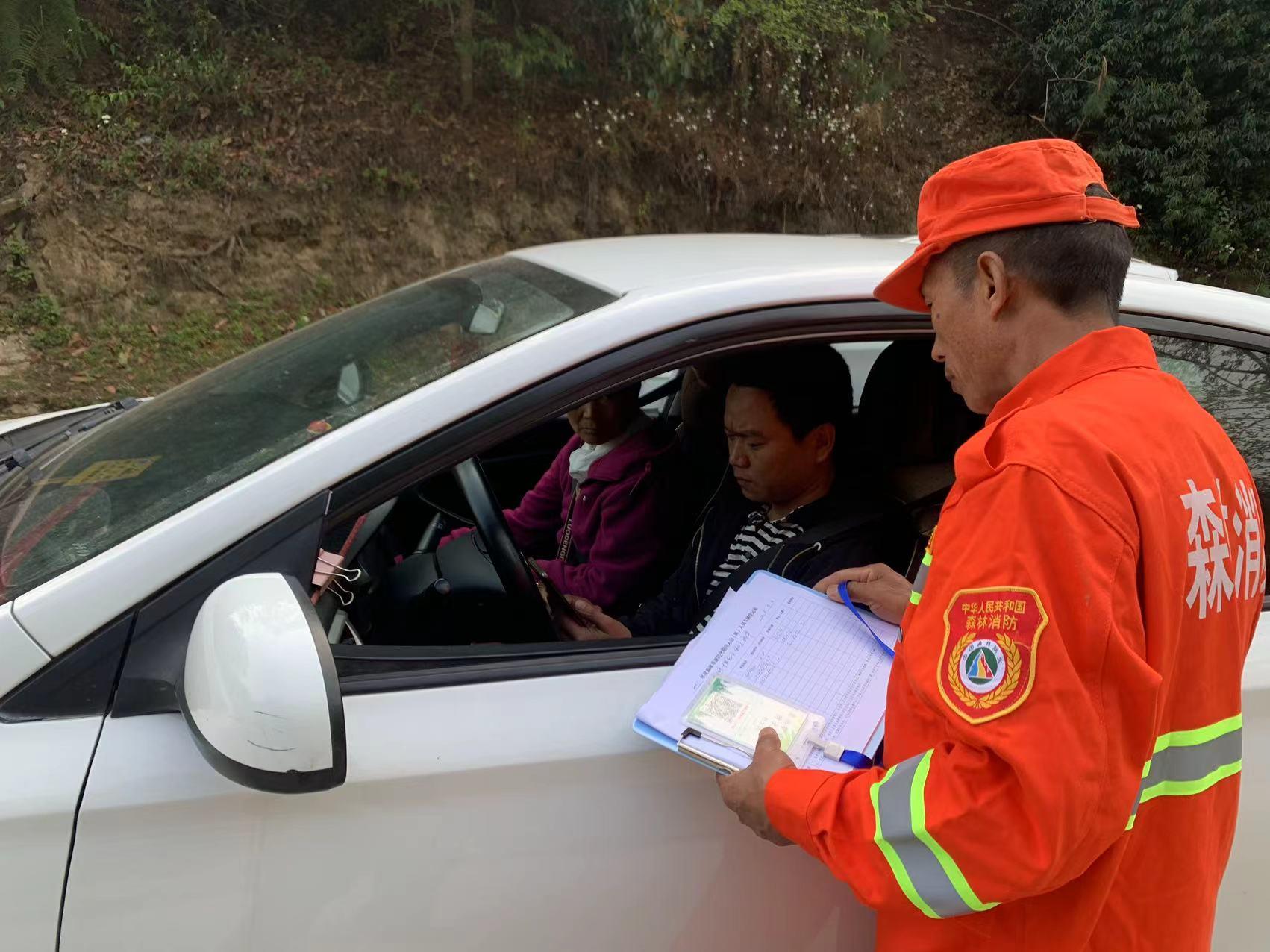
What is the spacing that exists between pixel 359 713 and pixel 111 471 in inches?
25.0

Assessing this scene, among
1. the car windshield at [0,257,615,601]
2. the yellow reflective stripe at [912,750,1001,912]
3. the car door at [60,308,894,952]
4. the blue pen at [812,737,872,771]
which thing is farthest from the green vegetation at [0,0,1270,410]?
the yellow reflective stripe at [912,750,1001,912]

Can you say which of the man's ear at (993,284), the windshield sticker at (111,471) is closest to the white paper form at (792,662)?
the man's ear at (993,284)

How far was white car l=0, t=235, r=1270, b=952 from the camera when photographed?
122 cm

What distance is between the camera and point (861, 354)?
3.17m

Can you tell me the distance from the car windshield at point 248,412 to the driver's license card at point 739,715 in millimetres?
602

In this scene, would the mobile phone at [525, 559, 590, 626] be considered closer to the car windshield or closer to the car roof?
the car windshield

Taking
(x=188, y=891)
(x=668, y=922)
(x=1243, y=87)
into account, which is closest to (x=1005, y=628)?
(x=668, y=922)

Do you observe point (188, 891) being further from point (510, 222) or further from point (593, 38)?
point (593, 38)

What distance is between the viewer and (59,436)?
206 centimetres

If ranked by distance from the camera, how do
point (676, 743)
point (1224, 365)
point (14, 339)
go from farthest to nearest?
point (14, 339)
point (1224, 365)
point (676, 743)

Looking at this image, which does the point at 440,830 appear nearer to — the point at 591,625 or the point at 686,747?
the point at 686,747

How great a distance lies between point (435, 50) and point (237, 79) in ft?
4.66

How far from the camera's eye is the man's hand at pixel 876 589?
61.5 inches

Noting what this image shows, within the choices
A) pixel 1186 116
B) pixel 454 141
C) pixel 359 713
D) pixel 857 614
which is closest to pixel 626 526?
pixel 857 614
